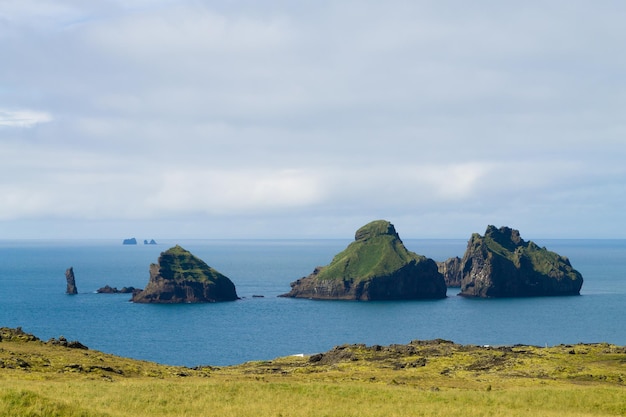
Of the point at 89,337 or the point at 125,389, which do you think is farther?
the point at 89,337

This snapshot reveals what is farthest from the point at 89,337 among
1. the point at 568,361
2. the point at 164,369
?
the point at 568,361

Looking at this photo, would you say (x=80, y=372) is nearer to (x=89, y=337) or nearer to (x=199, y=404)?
(x=199, y=404)

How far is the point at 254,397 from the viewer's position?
55938 mm

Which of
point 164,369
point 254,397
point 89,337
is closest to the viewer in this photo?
point 254,397

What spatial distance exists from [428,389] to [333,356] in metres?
37.6

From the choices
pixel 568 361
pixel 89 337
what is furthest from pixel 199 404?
pixel 89 337

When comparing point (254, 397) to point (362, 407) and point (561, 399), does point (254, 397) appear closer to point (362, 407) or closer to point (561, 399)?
point (362, 407)

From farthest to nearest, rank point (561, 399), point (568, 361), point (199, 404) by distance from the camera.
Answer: point (568, 361) → point (561, 399) → point (199, 404)

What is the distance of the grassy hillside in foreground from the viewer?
50.2 m

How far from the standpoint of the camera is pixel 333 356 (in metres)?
104

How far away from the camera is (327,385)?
63.3 m

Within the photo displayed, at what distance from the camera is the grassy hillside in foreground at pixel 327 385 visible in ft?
165

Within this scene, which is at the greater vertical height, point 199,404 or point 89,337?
point 199,404

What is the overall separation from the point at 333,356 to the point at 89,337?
113 meters
